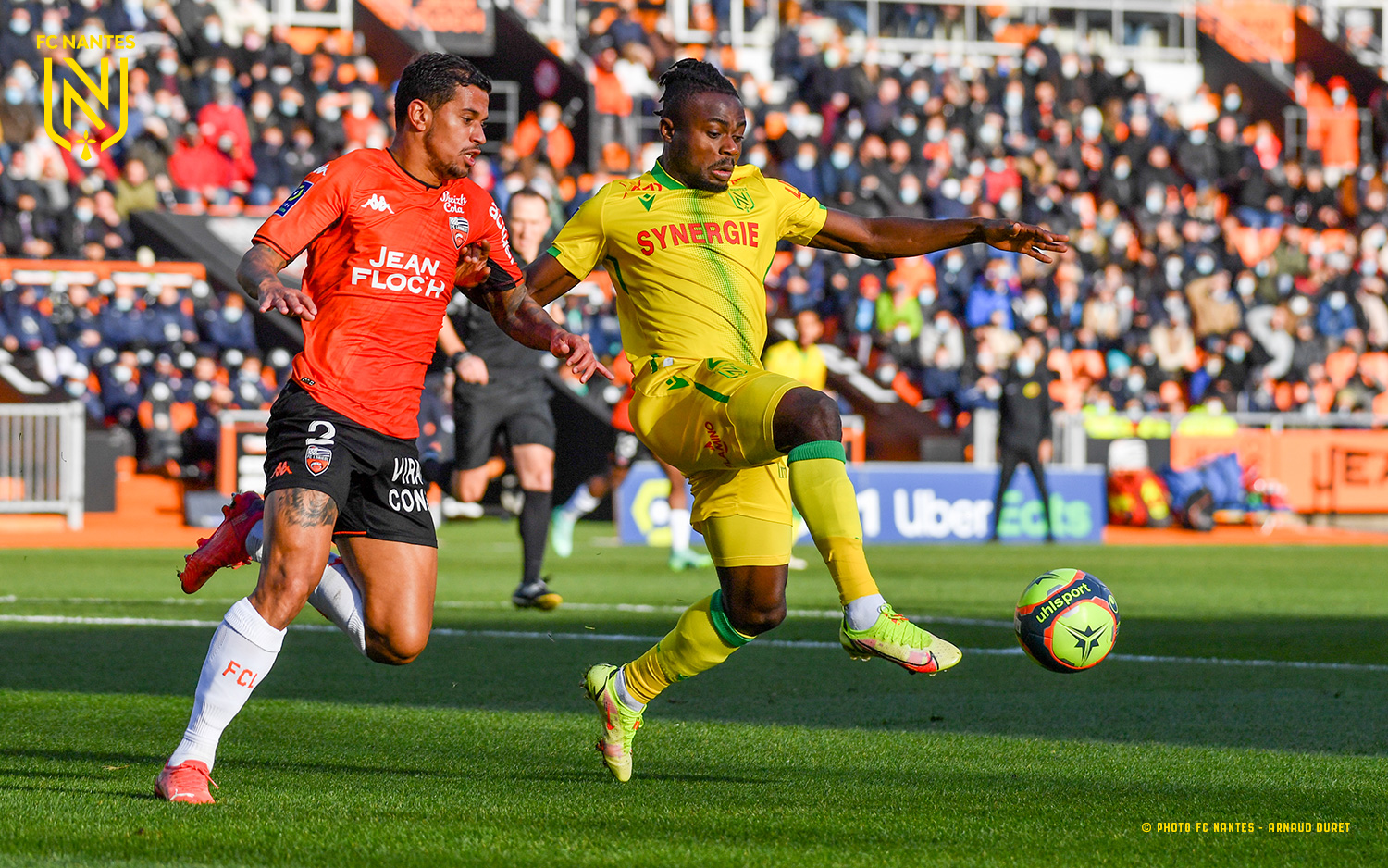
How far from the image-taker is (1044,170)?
1059 inches

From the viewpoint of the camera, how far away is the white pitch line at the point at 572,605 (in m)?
A: 10.5

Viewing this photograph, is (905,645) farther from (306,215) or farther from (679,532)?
(679,532)

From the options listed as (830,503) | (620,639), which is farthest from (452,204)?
(620,639)

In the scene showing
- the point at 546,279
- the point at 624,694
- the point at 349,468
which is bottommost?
the point at 624,694

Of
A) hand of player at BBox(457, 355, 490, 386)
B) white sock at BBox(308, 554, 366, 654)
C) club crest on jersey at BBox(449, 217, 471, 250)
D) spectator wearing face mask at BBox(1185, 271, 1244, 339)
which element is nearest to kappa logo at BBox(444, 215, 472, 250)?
club crest on jersey at BBox(449, 217, 471, 250)

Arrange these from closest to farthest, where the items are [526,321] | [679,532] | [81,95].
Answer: [526,321] < [679,532] < [81,95]

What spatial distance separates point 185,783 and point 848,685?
3.57m

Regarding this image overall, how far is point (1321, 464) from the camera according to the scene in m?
22.2

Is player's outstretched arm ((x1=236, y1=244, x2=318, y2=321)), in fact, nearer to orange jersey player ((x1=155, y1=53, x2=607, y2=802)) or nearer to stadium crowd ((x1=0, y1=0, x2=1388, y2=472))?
orange jersey player ((x1=155, y1=53, x2=607, y2=802))

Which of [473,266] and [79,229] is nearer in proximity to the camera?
[473,266]

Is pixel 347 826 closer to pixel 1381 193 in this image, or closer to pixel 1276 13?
pixel 1381 193

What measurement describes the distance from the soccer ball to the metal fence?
15.1 metres

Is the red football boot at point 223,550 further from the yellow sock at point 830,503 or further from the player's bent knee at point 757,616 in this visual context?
the yellow sock at point 830,503

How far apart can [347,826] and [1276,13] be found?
1313 inches
